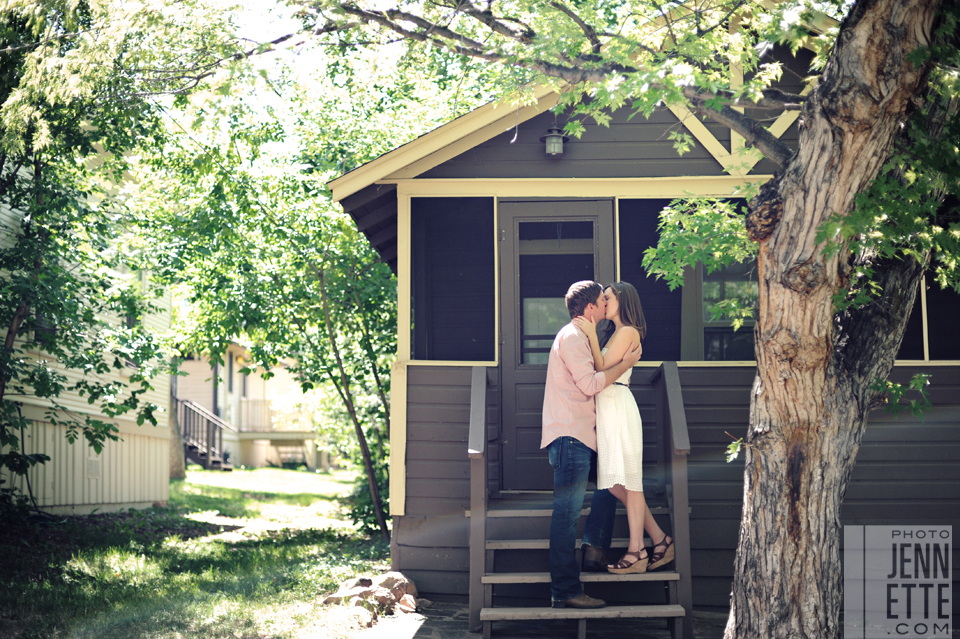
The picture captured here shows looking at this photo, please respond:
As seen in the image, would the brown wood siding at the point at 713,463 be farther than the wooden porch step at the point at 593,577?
Yes

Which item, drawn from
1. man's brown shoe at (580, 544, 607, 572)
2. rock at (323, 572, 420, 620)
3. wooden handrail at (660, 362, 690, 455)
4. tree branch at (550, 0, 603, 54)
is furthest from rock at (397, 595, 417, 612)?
tree branch at (550, 0, 603, 54)

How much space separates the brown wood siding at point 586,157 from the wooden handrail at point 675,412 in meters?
A: 1.89

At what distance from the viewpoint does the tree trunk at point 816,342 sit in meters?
3.83

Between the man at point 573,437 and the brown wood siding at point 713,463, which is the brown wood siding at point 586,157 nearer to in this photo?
the brown wood siding at point 713,463

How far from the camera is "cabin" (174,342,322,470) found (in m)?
22.9

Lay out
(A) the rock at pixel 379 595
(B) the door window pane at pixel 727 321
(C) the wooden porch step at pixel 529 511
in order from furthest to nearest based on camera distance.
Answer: (B) the door window pane at pixel 727 321 → (C) the wooden porch step at pixel 529 511 → (A) the rock at pixel 379 595

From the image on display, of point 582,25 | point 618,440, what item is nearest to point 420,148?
point 582,25

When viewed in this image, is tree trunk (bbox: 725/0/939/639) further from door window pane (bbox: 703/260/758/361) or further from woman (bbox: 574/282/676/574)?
door window pane (bbox: 703/260/758/361)

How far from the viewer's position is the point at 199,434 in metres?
22.7

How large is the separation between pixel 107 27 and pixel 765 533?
526cm

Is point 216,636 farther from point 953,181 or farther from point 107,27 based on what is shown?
point 953,181

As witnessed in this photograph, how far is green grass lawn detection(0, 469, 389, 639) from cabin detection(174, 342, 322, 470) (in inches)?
401

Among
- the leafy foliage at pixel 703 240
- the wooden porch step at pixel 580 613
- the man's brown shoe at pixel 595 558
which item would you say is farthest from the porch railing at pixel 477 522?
the leafy foliage at pixel 703 240

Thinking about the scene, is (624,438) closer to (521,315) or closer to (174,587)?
(521,315)
